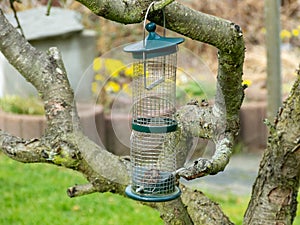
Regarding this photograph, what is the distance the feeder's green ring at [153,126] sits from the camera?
183cm

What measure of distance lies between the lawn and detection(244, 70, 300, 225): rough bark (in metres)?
1.89

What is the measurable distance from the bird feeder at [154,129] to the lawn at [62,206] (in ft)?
6.67

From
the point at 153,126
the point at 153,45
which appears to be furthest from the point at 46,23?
the point at 153,45

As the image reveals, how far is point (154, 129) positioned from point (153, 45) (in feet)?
0.93

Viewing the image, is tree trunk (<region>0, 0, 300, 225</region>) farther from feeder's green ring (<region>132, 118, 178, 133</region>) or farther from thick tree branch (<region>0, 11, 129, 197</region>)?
feeder's green ring (<region>132, 118, 178, 133</region>)

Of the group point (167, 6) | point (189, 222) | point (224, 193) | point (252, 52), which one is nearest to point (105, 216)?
point (224, 193)

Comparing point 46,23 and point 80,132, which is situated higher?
point 80,132

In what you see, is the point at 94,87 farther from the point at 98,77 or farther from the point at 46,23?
the point at 46,23

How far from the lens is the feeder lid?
64.3 inches

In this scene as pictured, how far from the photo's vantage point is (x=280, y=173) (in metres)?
2.08

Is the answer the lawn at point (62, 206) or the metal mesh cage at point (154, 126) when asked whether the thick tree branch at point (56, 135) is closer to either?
the metal mesh cage at point (154, 126)

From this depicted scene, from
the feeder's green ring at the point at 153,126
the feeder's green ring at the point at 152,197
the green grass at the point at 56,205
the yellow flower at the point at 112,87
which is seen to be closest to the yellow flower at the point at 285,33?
the yellow flower at the point at 112,87

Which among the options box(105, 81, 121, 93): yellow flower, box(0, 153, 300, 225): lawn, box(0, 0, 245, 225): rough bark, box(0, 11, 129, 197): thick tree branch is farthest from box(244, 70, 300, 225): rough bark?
box(105, 81, 121, 93): yellow flower

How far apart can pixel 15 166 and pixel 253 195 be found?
3576 millimetres
